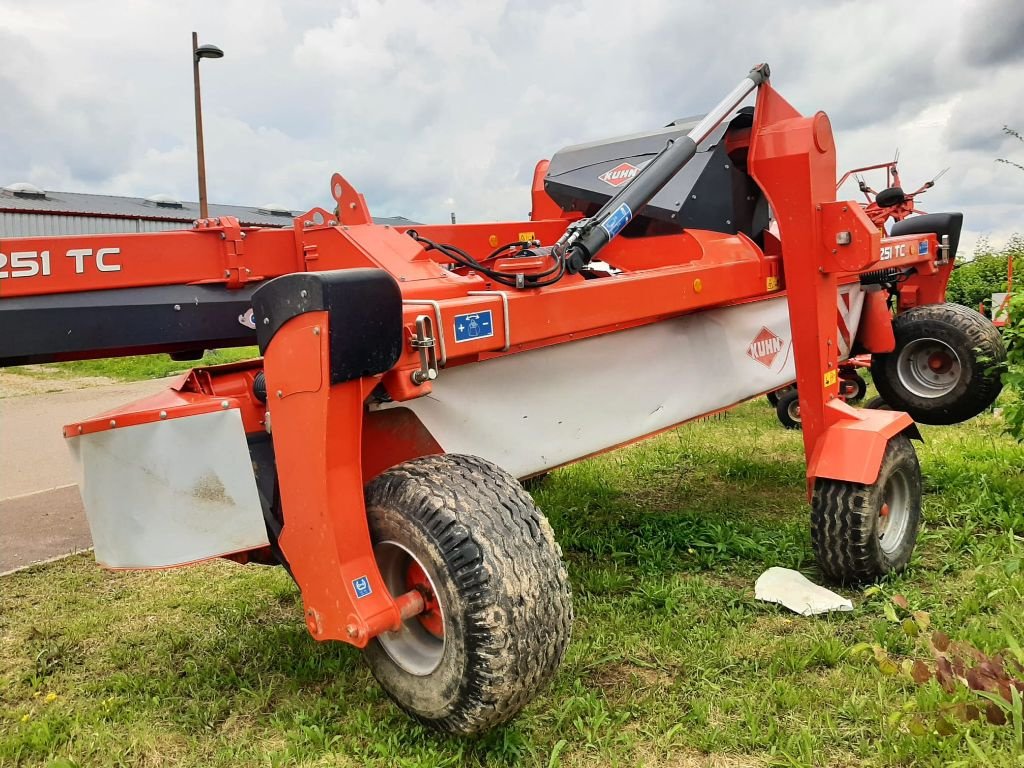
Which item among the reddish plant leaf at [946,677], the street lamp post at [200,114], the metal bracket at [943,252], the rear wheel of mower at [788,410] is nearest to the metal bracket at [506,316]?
the reddish plant leaf at [946,677]

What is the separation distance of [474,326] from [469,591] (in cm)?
74

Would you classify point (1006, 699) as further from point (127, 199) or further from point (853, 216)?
point (127, 199)

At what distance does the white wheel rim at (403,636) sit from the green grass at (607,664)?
0.24m

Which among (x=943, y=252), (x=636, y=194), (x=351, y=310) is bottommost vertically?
(x=351, y=310)

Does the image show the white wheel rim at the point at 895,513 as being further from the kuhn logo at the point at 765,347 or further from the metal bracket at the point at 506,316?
the metal bracket at the point at 506,316

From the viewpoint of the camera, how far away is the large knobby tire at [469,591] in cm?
212

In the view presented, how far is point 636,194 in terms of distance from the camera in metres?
3.15

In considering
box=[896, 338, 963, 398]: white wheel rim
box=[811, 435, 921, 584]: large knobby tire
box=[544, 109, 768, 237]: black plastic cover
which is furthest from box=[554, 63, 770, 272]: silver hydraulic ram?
box=[896, 338, 963, 398]: white wheel rim

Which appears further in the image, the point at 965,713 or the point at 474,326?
the point at 474,326

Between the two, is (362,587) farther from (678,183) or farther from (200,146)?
(200,146)

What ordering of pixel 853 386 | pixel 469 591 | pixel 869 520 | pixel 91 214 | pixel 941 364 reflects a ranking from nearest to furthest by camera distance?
pixel 469 591
pixel 869 520
pixel 941 364
pixel 853 386
pixel 91 214

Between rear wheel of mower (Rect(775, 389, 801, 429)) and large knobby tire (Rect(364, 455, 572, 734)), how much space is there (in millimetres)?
5367

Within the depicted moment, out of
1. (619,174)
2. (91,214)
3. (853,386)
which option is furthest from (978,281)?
(91,214)

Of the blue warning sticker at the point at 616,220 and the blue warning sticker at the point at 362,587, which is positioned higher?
the blue warning sticker at the point at 616,220
